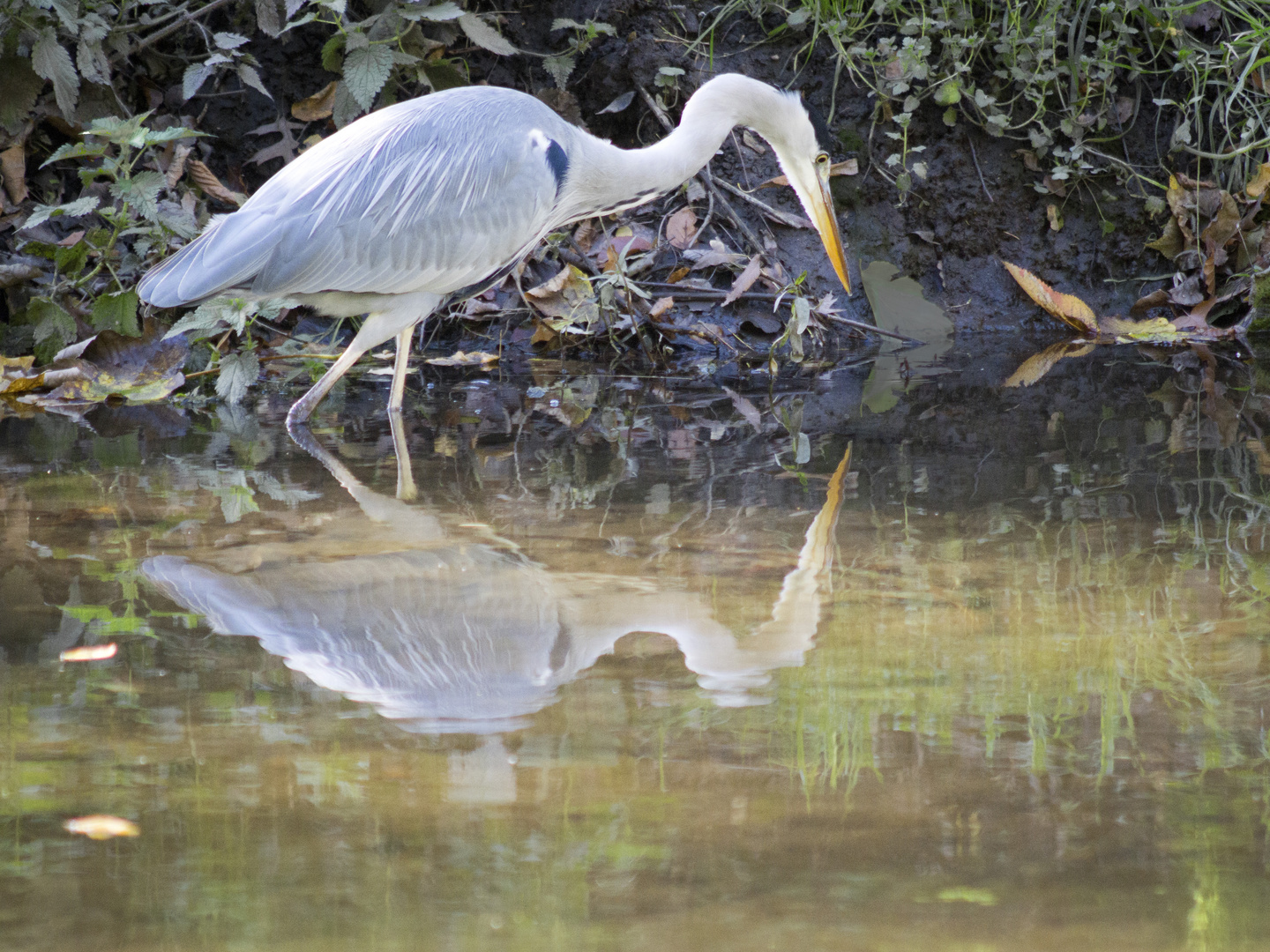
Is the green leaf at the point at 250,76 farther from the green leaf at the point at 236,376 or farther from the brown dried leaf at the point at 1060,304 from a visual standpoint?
the brown dried leaf at the point at 1060,304

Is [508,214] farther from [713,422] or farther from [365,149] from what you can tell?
[713,422]

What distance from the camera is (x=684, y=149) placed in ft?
14.5

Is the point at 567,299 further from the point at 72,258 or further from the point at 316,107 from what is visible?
the point at 72,258

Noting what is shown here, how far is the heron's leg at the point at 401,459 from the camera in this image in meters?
3.14

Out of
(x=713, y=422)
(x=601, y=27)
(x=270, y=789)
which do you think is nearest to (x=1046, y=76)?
(x=601, y=27)

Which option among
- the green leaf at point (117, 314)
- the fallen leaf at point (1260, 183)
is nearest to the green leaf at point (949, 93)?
the fallen leaf at point (1260, 183)

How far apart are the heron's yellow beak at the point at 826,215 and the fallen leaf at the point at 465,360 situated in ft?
4.76

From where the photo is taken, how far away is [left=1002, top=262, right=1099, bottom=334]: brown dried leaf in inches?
232

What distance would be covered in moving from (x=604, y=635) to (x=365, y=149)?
8.04ft

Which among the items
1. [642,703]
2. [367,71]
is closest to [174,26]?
[367,71]

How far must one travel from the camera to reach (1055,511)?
9.26 feet

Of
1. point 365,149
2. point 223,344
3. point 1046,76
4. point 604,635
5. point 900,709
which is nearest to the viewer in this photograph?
point 900,709

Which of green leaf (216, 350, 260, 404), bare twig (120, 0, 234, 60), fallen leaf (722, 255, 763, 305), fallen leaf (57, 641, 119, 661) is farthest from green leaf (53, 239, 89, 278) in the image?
fallen leaf (57, 641, 119, 661)

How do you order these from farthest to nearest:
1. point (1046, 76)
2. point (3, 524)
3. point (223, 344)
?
point (1046, 76) < point (223, 344) < point (3, 524)
